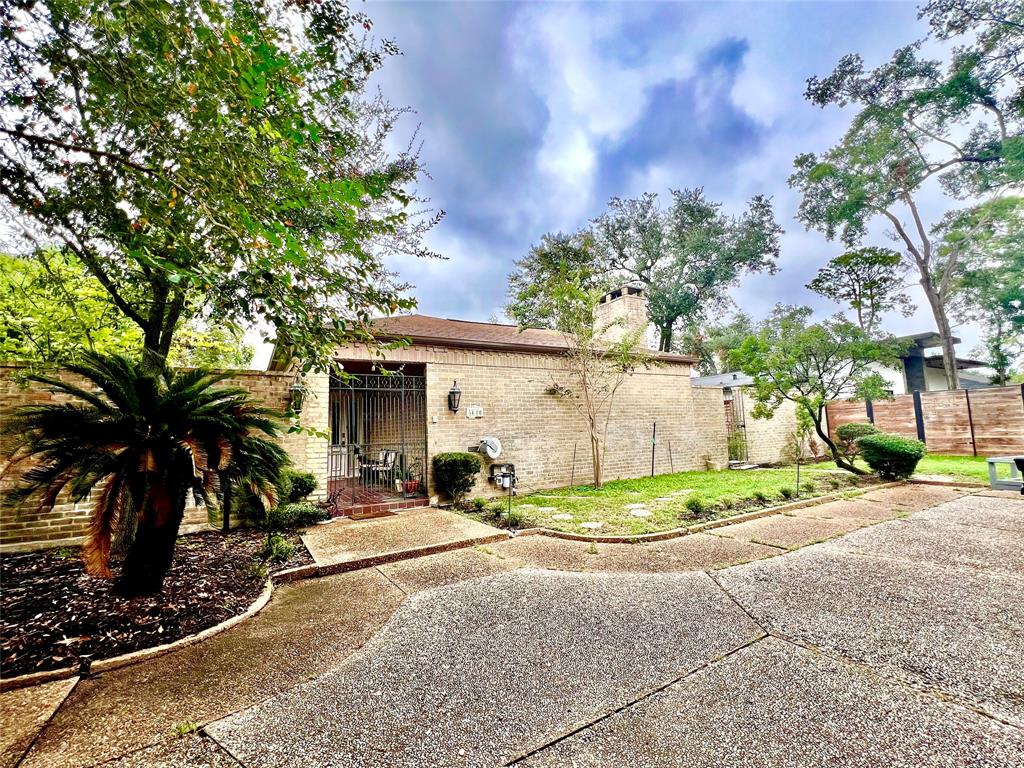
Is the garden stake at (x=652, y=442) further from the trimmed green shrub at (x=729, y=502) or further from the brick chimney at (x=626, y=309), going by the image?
the trimmed green shrub at (x=729, y=502)

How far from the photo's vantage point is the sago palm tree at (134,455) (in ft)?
10.3

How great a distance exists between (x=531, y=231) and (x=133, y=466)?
67.5 feet

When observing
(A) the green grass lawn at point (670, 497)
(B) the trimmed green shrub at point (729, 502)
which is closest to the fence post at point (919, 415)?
(A) the green grass lawn at point (670, 497)

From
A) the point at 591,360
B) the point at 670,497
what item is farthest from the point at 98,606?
the point at 591,360

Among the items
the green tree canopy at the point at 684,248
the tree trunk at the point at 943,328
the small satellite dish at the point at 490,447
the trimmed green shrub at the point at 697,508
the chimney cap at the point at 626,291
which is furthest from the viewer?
the green tree canopy at the point at 684,248

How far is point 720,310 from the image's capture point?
2272 cm

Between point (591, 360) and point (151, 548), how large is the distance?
26.4 feet

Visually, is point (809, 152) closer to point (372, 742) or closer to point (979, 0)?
point (979, 0)

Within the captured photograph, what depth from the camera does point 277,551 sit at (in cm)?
462

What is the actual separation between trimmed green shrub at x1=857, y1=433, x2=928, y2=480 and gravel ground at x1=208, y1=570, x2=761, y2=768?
26.7 ft

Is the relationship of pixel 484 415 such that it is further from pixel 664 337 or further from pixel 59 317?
pixel 664 337

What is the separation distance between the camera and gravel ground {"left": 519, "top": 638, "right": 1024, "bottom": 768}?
1770 mm

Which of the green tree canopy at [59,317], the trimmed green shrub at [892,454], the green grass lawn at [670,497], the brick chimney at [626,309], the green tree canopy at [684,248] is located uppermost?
the green tree canopy at [684,248]

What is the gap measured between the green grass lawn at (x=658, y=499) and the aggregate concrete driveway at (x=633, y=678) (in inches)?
73.2
